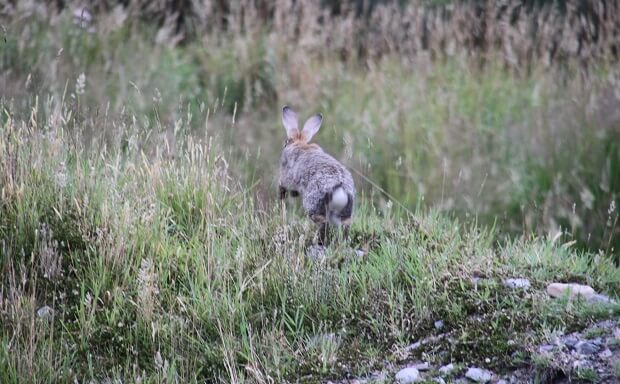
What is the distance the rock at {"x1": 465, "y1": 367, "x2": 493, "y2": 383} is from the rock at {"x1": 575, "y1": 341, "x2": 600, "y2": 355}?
41 centimetres

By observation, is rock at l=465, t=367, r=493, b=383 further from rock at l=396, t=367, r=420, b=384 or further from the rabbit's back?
the rabbit's back

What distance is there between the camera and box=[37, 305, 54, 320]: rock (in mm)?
4469

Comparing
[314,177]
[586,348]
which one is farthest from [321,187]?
[586,348]

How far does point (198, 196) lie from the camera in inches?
208

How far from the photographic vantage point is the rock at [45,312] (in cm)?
447

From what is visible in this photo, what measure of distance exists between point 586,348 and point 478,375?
509 mm

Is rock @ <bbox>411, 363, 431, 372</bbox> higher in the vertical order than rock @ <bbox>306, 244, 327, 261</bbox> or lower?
lower

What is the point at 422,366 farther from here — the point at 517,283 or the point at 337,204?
the point at 337,204

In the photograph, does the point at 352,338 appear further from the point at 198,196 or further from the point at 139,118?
the point at 139,118

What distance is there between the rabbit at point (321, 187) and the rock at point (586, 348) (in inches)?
60.7

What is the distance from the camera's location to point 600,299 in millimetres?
4598

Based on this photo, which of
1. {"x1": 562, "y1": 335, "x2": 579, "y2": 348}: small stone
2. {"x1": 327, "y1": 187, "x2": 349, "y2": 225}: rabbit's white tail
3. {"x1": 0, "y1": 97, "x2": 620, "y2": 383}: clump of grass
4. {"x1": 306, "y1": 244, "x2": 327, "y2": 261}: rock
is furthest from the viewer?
{"x1": 327, "y1": 187, "x2": 349, "y2": 225}: rabbit's white tail

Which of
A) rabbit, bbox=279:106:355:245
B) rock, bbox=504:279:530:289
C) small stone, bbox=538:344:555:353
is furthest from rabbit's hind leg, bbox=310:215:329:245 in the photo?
small stone, bbox=538:344:555:353

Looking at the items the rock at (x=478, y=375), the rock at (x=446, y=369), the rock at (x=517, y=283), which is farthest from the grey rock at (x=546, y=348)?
the rock at (x=517, y=283)
